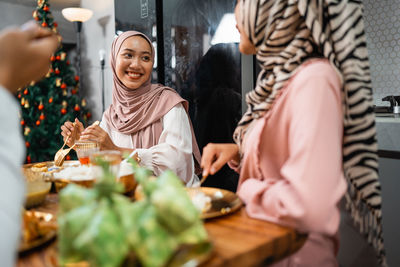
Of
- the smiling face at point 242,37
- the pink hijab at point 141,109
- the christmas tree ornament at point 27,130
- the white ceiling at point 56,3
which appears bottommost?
the christmas tree ornament at point 27,130

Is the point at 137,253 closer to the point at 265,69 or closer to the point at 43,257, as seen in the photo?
the point at 43,257

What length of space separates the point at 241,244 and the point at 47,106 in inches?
168

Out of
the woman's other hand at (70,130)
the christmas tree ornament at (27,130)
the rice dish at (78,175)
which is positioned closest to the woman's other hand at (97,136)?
the woman's other hand at (70,130)

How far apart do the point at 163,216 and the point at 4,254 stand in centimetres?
24

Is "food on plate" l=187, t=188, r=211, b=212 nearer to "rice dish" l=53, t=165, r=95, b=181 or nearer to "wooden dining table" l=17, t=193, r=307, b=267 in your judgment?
"wooden dining table" l=17, t=193, r=307, b=267

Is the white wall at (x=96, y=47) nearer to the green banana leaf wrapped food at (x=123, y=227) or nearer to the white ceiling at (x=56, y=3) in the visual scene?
the white ceiling at (x=56, y=3)

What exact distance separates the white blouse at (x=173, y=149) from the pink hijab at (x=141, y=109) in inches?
1.9

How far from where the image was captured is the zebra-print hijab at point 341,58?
2.87ft

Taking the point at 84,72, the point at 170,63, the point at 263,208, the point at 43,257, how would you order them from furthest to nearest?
the point at 84,72 < the point at 170,63 < the point at 263,208 < the point at 43,257

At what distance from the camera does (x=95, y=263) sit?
0.50m

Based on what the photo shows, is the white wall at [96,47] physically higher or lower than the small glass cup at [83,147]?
higher

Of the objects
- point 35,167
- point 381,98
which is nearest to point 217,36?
point 381,98

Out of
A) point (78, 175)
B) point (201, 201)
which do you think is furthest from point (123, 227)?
point (78, 175)

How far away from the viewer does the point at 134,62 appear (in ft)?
6.88
